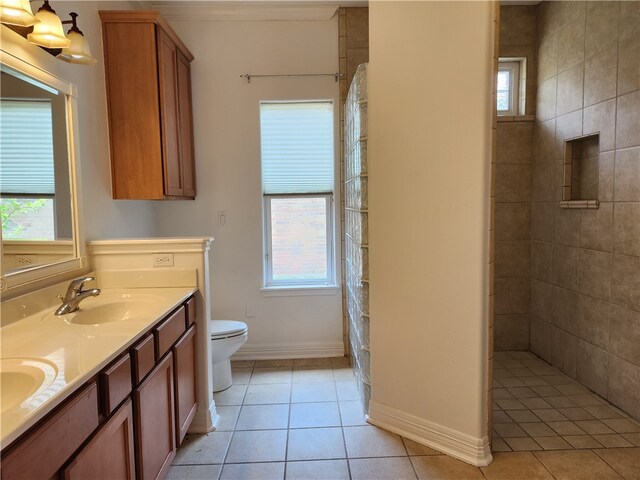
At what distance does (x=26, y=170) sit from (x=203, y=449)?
62.9 inches

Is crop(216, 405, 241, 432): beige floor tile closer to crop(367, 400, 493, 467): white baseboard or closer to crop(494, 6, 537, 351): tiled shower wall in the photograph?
crop(367, 400, 493, 467): white baseboard

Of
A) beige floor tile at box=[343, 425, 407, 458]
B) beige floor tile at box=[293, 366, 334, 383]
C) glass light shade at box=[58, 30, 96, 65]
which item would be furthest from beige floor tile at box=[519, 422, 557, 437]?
glass light shade at box=[58, 30, 96, 65]

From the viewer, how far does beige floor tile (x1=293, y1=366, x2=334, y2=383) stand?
2.94 m

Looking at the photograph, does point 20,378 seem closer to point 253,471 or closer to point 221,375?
point 253,471

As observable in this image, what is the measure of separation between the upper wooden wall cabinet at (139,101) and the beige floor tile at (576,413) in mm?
2831

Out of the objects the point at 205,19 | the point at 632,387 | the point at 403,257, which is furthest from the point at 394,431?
the point at 205,19

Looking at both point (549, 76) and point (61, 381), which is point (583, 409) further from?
point (61, 381)

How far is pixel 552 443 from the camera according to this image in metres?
2.10

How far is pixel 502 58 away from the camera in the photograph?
128 inches

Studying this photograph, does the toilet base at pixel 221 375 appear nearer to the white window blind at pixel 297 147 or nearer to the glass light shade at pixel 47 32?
the white window blind at pixel 297 147

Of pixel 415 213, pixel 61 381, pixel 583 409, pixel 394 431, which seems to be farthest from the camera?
pixel 583 409

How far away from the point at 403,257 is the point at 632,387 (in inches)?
64.4

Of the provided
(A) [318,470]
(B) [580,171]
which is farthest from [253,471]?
(B) [580,171]

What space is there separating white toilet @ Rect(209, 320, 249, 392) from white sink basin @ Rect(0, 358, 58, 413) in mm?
1505
